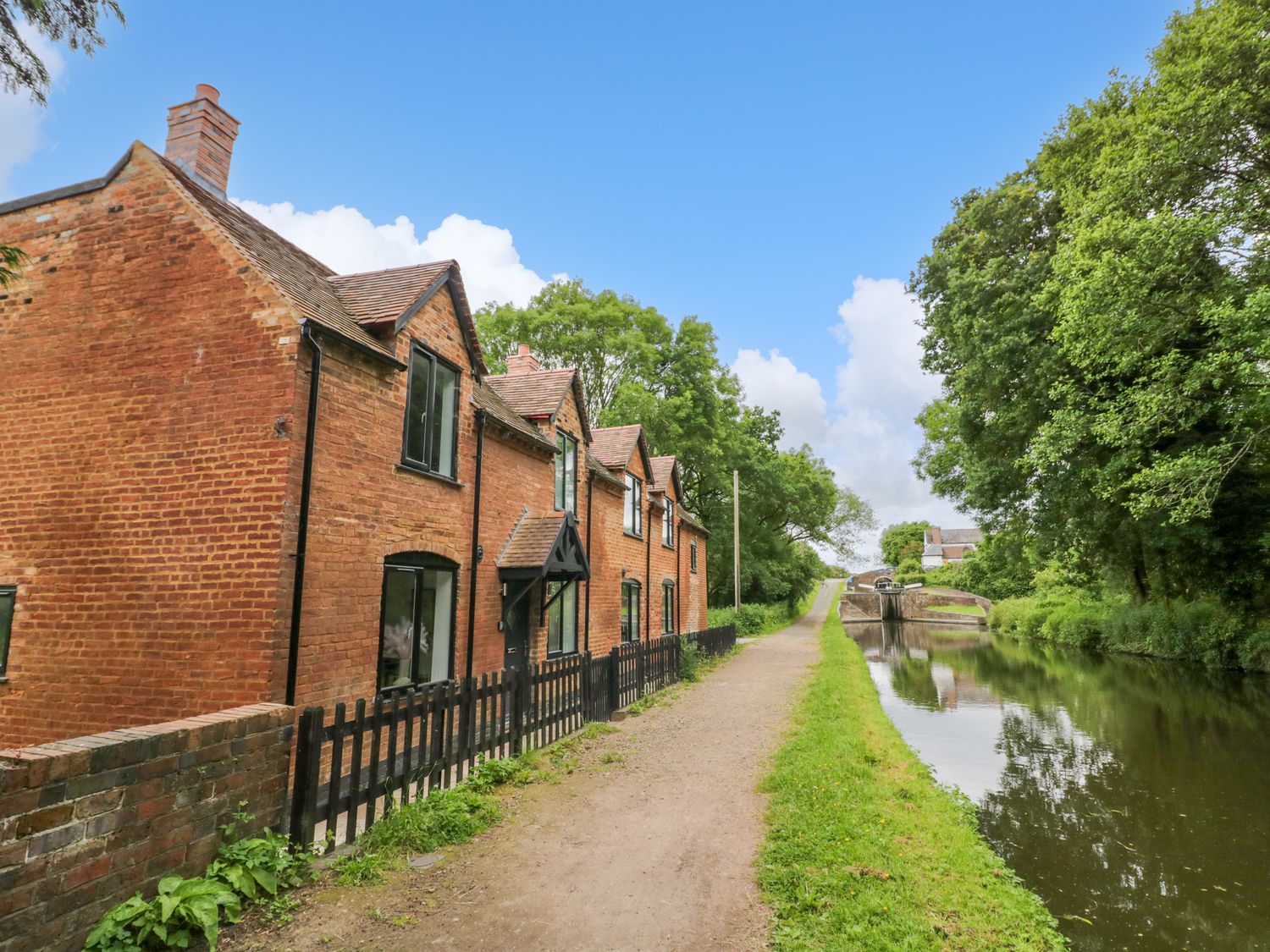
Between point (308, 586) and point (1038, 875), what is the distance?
8.10 meters

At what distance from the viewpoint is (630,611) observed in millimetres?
18891

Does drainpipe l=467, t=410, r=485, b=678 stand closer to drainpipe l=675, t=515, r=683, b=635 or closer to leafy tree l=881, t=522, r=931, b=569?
drainpipe l=675, t=515, r=683, b=635

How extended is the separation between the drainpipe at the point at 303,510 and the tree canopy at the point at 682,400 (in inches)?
903

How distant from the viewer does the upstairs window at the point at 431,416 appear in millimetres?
8883

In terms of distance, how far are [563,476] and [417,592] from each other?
5.76m

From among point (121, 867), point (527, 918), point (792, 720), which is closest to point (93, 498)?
point (121, 867)

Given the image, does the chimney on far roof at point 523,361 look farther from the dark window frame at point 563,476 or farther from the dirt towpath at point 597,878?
the dirt towpath at point 597,878

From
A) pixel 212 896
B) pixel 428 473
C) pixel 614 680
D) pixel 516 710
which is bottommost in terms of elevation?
pixel 212 896

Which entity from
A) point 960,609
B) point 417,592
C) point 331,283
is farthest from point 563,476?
point 960,609

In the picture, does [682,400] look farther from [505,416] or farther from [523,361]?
[505,416]

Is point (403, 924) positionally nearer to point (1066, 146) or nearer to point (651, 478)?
point (651, 478)

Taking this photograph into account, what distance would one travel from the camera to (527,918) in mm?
4477

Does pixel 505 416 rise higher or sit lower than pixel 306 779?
higher

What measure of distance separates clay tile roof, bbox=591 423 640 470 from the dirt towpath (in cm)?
991
